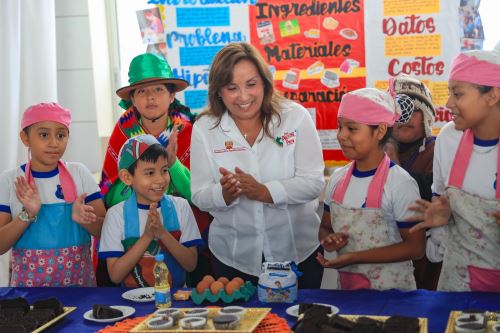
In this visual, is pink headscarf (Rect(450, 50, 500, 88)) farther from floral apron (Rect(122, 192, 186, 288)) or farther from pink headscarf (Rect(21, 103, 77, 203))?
pink headscarf (Rect(21, 103, 77, 203))

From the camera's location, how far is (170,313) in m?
1.94

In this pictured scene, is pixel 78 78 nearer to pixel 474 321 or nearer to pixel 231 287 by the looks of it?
pixel 231 287

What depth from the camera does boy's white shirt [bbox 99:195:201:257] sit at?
2.56 metres

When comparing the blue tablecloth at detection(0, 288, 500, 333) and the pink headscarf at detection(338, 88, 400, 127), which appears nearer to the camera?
the blue tablecloth at detection(0, 288, 500, 333)

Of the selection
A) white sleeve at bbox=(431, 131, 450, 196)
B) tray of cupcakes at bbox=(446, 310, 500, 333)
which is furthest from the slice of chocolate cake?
white sleeve at bbox=(431, 131, 450, 196)

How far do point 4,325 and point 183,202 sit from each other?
1.01m

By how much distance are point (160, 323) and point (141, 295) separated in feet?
1.45

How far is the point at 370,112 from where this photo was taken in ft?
8.16

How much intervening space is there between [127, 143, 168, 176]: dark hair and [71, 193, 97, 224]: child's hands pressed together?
231 mm

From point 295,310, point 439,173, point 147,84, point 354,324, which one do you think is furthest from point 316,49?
point 354,324

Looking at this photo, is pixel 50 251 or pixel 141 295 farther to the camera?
pixel 50 251

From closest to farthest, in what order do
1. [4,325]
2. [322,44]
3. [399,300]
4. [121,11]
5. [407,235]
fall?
[4,325]
[399,300]
[407,235]
[322,44]
[121,11]

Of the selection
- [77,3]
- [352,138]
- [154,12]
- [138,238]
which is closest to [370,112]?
[352,138]

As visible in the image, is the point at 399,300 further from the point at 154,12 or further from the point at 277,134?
the point at 154,12
